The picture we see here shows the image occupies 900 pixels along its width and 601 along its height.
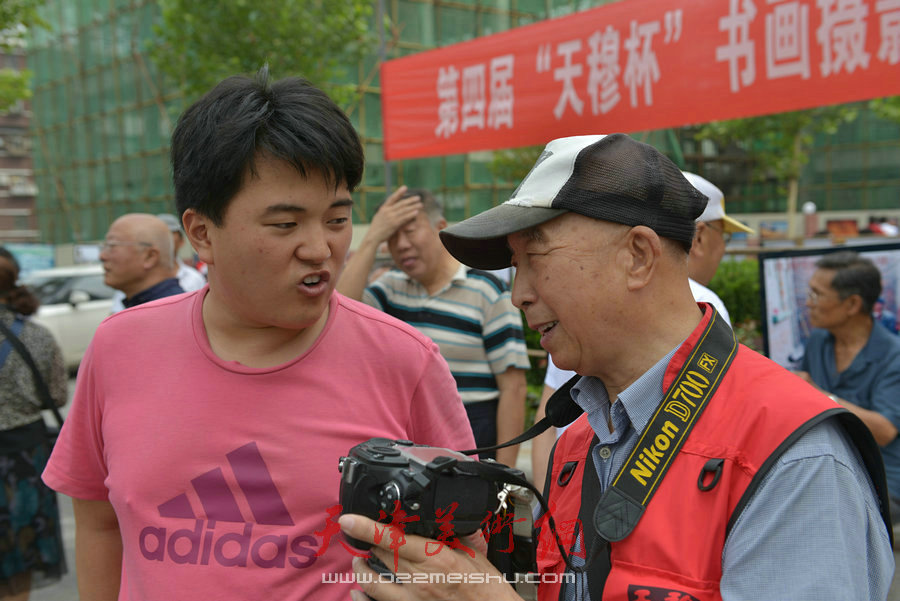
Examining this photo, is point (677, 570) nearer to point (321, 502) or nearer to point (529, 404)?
point (321, 502)

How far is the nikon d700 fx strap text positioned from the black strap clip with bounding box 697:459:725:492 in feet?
0.19

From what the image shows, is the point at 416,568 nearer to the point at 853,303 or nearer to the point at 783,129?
the point at 853,303

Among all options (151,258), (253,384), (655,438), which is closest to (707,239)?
(655,438)

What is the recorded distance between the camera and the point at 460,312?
3199mm

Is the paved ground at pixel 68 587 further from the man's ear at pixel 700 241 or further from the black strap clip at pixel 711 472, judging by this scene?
the black strap clip at pixel 711 472

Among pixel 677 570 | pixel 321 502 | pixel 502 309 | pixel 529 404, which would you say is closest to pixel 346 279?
pixel 502 309

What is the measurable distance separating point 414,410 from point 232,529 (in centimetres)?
42

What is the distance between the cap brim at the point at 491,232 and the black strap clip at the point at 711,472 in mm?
440

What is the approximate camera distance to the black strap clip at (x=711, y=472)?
1.04 meters

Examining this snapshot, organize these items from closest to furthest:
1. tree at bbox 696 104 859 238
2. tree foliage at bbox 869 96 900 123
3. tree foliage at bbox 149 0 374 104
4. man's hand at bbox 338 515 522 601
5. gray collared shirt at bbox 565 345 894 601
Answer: gray collared shirt at bbox 565 345 894 601
man's hand at bbox 338 515 522 601
tree foliage at bbox 149 0 374 104
tree foliage at bbox 869 96 900 123
tree at bbox 696 104 859 238

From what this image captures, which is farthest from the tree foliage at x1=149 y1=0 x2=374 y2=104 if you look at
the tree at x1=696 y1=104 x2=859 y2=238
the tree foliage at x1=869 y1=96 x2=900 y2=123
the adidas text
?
the adidas text

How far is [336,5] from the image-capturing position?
43.2ft

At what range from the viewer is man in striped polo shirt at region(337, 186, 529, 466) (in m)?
3.18

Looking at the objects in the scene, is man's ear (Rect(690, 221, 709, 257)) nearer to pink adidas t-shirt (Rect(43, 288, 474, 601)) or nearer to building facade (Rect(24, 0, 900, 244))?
pink adidas t-shirt (Rect(43, 288, 474, 601))
